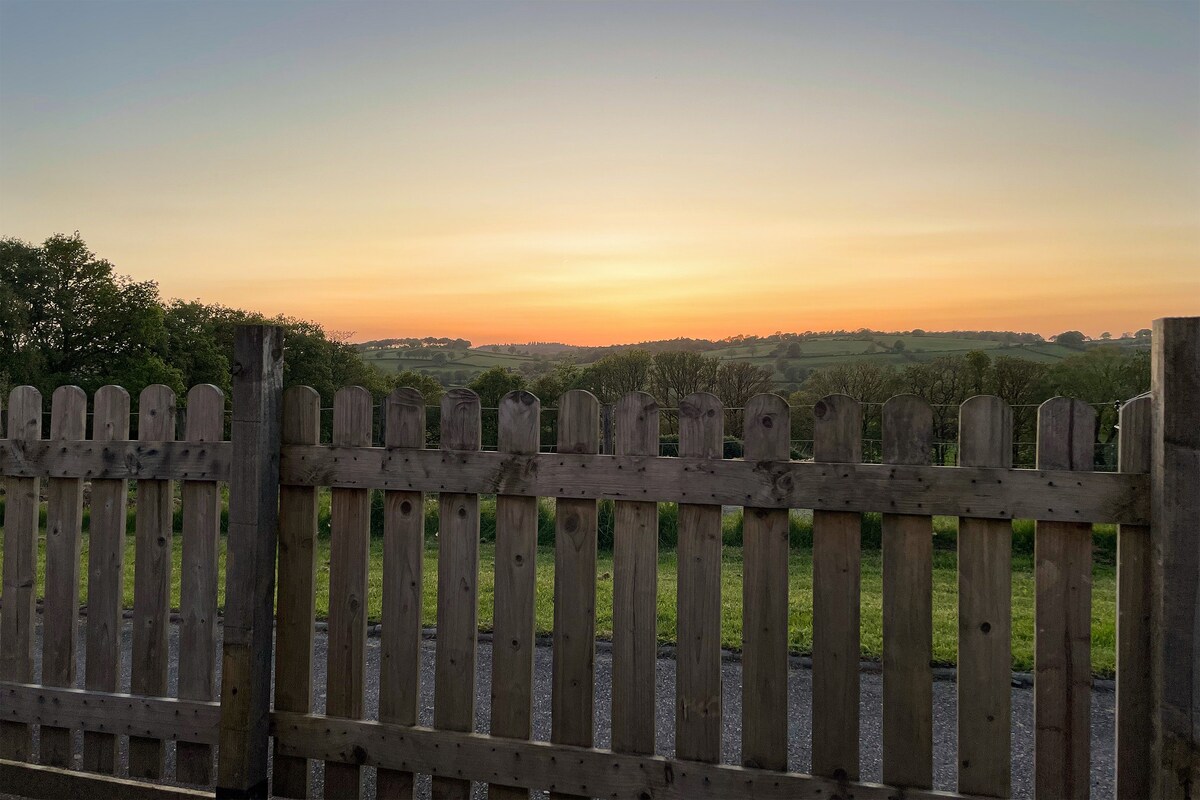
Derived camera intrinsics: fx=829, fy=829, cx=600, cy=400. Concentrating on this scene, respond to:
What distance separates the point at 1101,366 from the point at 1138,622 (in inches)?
941

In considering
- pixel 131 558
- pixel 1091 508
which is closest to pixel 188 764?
pixel 1091 508

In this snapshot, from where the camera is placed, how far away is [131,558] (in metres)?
9.74

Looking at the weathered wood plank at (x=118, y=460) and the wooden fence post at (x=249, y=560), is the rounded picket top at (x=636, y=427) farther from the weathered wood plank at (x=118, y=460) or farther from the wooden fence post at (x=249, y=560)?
the weathered wood plank at (x=118, y=460)

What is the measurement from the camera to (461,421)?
134 inches

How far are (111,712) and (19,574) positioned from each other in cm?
88

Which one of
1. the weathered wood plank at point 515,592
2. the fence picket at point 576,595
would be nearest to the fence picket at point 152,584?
the weathered wood plank at point 515,592

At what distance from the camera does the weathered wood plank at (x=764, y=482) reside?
2809mm

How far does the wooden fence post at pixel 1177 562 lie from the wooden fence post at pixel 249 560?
3.32m

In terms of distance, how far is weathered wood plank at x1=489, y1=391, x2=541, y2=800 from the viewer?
3289mm

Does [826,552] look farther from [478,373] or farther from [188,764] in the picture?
[478,373]

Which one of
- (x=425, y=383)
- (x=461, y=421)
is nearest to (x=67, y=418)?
(x=461, y=421)

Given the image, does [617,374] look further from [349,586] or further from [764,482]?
[764,482]

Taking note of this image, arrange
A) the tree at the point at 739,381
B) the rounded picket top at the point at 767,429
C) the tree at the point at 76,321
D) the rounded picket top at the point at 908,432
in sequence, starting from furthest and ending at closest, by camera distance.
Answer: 1. the tree at the point at 76,321
2. the tree at the point at 739,381
3. the rounded picket top at the point at 767,429
4. the rounded picket top at the point at 908,432

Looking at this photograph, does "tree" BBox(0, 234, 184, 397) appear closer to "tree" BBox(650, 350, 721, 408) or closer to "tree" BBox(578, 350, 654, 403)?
"tree" BBox(578, 350, 654, 403)
